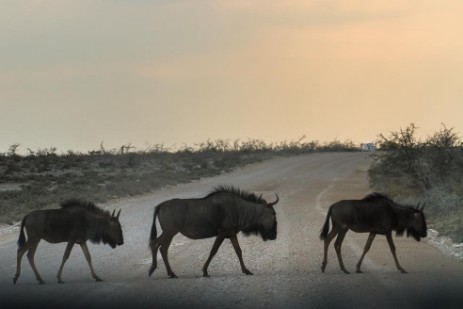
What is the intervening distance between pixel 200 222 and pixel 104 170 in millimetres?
39042

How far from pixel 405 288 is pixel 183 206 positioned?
3.91 m

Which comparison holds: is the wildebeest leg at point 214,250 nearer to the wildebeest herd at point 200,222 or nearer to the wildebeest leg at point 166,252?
→ the wildebeest herd at point 200,222

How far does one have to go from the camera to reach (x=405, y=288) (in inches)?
434

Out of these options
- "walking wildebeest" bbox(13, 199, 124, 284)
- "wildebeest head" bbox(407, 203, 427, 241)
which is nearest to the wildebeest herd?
"walking wildebeest" bbox(13, 199, 124, 284)

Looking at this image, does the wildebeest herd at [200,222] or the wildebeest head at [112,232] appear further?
the wildebeest head at [112,232]

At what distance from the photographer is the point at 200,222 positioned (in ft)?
41.7

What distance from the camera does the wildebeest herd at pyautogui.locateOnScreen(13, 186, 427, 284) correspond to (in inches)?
491

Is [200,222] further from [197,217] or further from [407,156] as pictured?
[407,156]

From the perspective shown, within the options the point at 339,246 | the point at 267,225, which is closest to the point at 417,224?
the point at 339,246

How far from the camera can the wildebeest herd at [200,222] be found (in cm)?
1248

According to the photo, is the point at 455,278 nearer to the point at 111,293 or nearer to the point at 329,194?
the point at 111,293

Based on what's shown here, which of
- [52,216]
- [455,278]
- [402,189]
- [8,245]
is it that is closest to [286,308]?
[455,278]

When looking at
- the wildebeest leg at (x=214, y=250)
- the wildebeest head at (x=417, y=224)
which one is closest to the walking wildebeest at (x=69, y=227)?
the wildebeest leg at (x=214, y=250)

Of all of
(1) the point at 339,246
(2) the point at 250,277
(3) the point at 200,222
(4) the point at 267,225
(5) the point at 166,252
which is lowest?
(2) the point at 250,277
